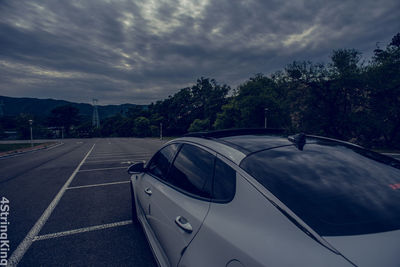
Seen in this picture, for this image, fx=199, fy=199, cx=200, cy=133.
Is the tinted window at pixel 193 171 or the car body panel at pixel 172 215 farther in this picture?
the tinted window at pixel 193 171

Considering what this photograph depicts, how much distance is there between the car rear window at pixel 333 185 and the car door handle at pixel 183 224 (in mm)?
632

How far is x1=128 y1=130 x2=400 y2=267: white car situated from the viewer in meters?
0.98

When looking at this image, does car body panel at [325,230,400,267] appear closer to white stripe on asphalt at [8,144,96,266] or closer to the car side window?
the car side window

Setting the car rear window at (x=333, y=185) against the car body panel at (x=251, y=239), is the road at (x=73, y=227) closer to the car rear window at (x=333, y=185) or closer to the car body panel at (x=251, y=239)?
the car body panel at (x=251, y=239)

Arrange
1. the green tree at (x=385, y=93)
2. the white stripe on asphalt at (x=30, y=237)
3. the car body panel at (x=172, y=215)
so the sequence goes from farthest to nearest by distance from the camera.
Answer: the green tree at (x=385, y=93) → the white stripe on asphalt at (x=30, y=237) → the car body panel at (x=172, y=215)

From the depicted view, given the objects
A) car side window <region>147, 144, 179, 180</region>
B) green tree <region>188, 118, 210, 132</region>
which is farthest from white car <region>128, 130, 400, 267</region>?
green tree <region>188, 118, 210, 132</region>

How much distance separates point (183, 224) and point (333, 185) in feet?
3.78

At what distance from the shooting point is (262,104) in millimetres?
48875

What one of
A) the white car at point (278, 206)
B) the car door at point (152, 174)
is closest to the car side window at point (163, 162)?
the car door at point (152, 174)

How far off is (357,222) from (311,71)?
3524 cm

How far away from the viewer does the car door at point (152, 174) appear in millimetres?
2564

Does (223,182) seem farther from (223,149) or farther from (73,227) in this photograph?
(73,227)

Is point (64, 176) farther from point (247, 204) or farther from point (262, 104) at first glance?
point (262, 104)

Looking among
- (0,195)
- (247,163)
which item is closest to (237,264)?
Answer: (247,163)
